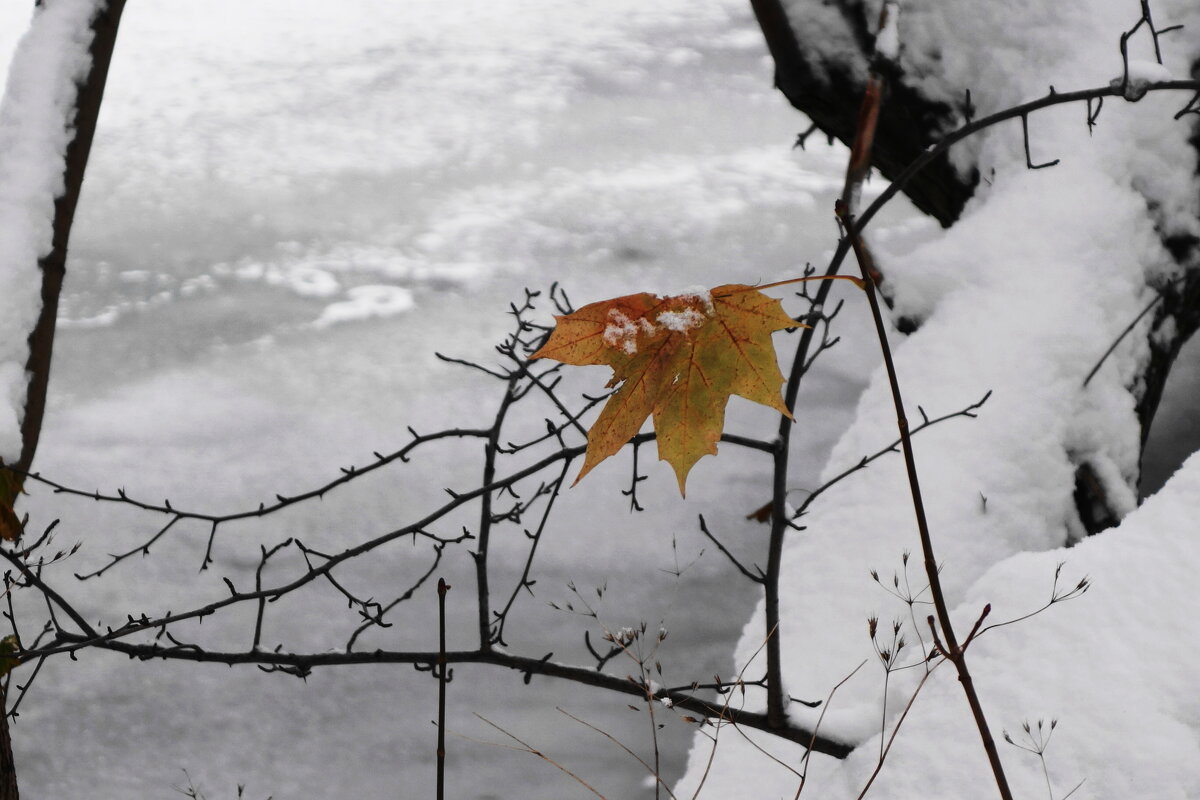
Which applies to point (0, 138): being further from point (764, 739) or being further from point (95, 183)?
point (95, 183)

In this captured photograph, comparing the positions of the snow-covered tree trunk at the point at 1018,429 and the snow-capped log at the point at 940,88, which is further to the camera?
the snow-capped log at the point at 940,88

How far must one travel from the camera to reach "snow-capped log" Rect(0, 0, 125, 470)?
119 cm

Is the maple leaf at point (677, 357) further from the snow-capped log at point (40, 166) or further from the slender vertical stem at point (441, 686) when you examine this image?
the snow-capped log at point (40, 166)

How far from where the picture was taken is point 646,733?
2.14 meters

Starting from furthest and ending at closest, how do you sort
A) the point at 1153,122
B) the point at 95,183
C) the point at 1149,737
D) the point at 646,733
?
the point at 95,183, the point at 646,733, the point at 1153,122, the point at 1149,737

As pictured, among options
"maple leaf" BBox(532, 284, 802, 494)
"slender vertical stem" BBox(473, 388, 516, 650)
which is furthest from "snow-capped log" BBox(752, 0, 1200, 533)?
"maple leaf" BBox(532, 284, 802, 494)

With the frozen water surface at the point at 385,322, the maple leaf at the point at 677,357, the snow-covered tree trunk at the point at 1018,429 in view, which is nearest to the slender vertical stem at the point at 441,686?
the maple leaf at the point at 677,357

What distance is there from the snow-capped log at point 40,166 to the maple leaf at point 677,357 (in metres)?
0.86

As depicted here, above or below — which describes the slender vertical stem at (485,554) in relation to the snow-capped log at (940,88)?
below

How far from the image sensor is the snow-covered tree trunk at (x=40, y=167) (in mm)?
1186

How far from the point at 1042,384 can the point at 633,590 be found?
1.47 m

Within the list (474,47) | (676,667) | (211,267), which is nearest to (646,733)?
(676,667)

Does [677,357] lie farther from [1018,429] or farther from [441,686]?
[1018,429]

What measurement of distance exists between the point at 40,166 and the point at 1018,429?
1.23m
